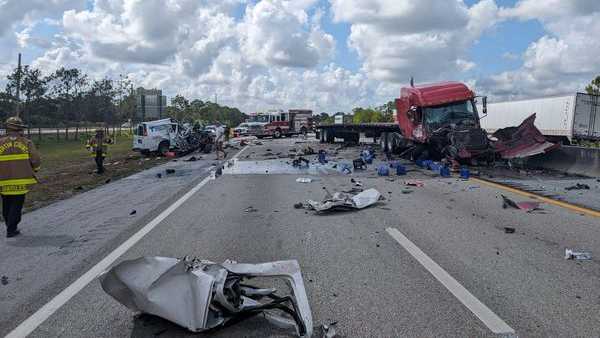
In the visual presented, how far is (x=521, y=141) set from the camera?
16734mm

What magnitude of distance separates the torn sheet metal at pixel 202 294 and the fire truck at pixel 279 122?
47.0 metres

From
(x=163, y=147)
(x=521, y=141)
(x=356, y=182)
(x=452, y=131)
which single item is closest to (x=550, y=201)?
(x=356, y=182)

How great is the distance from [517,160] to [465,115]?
246 cm

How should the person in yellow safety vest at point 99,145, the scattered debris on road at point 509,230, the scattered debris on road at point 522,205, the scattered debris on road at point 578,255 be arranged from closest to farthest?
the scattered debris on road at point 578,255 < the scattered debris on road at point 509,230 < the scattered debris on road at point 522,205 < the person in yellow safety vest at point 99,145

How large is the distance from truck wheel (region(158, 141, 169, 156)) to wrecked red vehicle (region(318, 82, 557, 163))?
39.2 feet

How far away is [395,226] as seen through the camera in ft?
26.2

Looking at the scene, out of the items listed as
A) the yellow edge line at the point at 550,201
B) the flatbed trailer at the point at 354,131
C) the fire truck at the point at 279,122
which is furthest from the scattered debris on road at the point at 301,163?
the fire truck at the point at 279,122

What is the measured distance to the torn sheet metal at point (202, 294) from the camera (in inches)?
156

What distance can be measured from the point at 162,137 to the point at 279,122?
2493 centimetres

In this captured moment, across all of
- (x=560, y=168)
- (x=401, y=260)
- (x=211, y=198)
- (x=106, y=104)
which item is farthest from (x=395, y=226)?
(x=106, y=104)

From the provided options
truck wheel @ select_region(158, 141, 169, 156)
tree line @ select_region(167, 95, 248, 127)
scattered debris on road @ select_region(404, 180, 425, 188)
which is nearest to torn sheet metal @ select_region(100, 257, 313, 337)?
scattered debris on road @ select_region(404, 180, 425, 188)

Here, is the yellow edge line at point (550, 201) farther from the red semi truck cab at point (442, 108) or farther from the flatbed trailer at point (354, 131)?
the flatbed trailer at point (354, 131)

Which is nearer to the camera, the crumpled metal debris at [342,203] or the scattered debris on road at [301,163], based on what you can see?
the crumpled metal debris at [342,203]

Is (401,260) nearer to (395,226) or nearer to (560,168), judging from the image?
(395,226)
